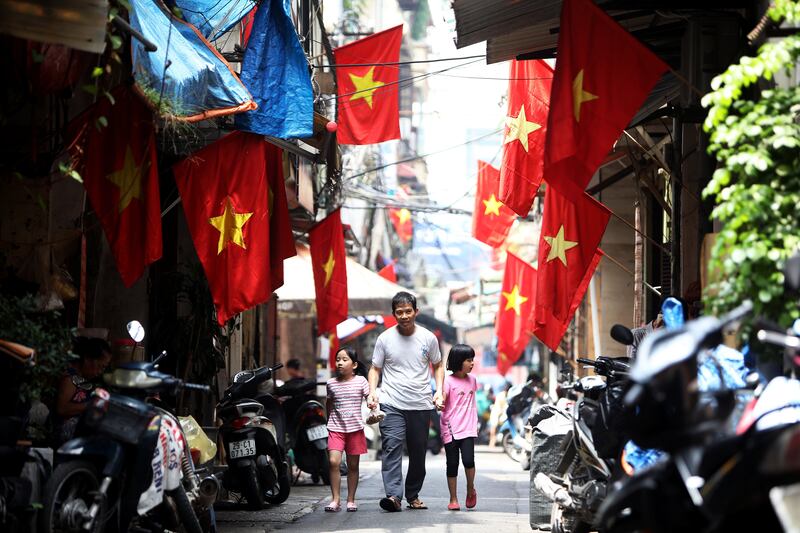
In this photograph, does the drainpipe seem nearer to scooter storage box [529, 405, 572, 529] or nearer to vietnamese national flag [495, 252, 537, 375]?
scooter storage box [529, 405, 572, 529]

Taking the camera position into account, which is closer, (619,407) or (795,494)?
(795,494)

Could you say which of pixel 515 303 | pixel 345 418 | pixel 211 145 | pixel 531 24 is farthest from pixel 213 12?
pixel 515 303

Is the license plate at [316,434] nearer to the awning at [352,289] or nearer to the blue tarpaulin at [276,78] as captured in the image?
the blue tarpaulin at [276,78]

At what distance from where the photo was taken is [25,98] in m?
8.32

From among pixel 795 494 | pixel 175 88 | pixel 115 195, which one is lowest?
pixel 795 494

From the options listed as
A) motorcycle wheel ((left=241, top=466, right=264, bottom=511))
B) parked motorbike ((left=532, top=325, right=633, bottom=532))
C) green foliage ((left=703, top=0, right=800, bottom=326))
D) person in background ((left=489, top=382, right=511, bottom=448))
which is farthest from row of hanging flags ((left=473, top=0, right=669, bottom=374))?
person in background ((left=489, top=382, right=511, bottom=448))

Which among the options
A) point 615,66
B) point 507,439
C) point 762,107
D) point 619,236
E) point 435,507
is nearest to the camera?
point 762,107

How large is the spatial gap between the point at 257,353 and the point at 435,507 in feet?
25.8

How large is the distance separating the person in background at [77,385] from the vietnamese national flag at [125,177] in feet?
2.43

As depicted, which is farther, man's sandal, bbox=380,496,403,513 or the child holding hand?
the child holding hand

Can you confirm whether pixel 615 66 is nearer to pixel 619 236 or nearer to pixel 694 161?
pixel 694 161

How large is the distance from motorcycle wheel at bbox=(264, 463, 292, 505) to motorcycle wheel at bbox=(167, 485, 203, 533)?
4.16 m

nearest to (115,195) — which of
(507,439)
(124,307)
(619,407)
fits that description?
(124,307)

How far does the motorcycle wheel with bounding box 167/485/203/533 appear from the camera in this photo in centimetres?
815
